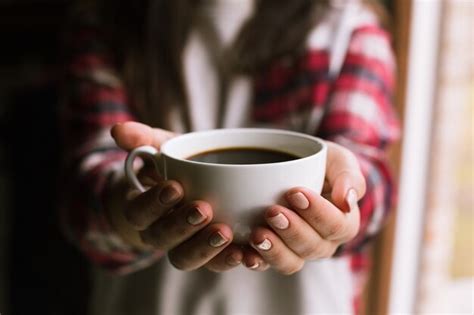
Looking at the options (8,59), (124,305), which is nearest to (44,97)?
(8,59)

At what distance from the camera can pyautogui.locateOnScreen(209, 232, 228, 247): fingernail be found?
31 centimetres

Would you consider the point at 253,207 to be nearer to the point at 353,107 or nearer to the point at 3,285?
the point at 353,107

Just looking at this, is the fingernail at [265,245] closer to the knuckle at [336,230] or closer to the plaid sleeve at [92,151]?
the knuckle at [336,230]

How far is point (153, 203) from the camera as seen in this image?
340mm

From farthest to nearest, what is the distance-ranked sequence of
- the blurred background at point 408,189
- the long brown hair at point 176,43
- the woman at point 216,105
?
1. the blurred background at point 408,189
2. the long brown hair at point 176,43
3. the woman at point 216,105

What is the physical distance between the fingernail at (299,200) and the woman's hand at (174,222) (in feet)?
0.13

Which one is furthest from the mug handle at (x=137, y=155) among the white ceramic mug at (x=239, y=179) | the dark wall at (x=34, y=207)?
the dark wall at (x=34, y=207)

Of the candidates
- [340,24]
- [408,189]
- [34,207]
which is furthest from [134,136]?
[34,207]

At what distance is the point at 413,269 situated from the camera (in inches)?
34.9

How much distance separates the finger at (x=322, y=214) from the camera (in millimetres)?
311

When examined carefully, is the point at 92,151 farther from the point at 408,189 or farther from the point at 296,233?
the point at 408,189

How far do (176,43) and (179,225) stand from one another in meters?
0.33

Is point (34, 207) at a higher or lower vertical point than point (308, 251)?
lower

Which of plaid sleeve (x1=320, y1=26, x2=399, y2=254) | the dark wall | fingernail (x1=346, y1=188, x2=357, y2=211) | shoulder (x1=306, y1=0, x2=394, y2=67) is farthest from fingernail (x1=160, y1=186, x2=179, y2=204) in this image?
the dark wall
